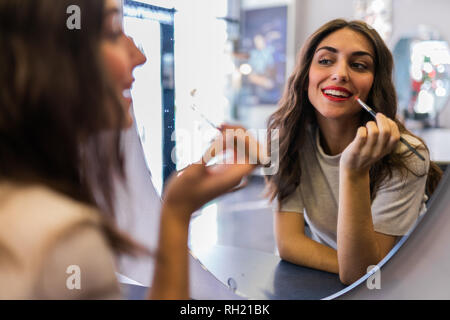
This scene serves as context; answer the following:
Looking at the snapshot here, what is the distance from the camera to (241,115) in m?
0.55

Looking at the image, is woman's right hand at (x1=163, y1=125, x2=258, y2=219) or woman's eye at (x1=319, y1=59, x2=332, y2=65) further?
woman's eye at (x1=319, y1=59, x2=332, y2=65)

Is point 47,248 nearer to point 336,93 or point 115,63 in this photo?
point 115,63

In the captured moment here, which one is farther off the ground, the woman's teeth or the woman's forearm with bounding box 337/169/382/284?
the woman's teeth

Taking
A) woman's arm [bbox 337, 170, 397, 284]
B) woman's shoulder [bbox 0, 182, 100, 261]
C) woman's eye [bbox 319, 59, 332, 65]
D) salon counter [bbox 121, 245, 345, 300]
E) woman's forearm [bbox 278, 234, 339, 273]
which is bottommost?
salon counter [bbox 121, 245, 345, 300]

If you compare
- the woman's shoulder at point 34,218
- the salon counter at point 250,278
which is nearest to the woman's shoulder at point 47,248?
the woman's shoulder at point 34,218

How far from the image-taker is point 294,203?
0.52 meters

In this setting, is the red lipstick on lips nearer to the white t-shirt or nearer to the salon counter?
the white t-shirt

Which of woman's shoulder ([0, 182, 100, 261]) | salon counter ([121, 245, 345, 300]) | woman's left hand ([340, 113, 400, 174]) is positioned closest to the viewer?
woman's shoulder ([0, 182, 100, 261])

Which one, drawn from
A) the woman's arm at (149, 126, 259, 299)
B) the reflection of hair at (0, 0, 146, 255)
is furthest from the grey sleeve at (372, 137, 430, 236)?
the reflection of hair at (0, 0, 146, 255)

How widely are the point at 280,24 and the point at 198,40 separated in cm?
12

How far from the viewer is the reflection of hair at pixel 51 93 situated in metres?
0.26

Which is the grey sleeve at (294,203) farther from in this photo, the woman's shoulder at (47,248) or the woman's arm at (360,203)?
the woman's shoulder at (47,248)

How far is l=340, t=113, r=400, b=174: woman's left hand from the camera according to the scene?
15.5 inches
